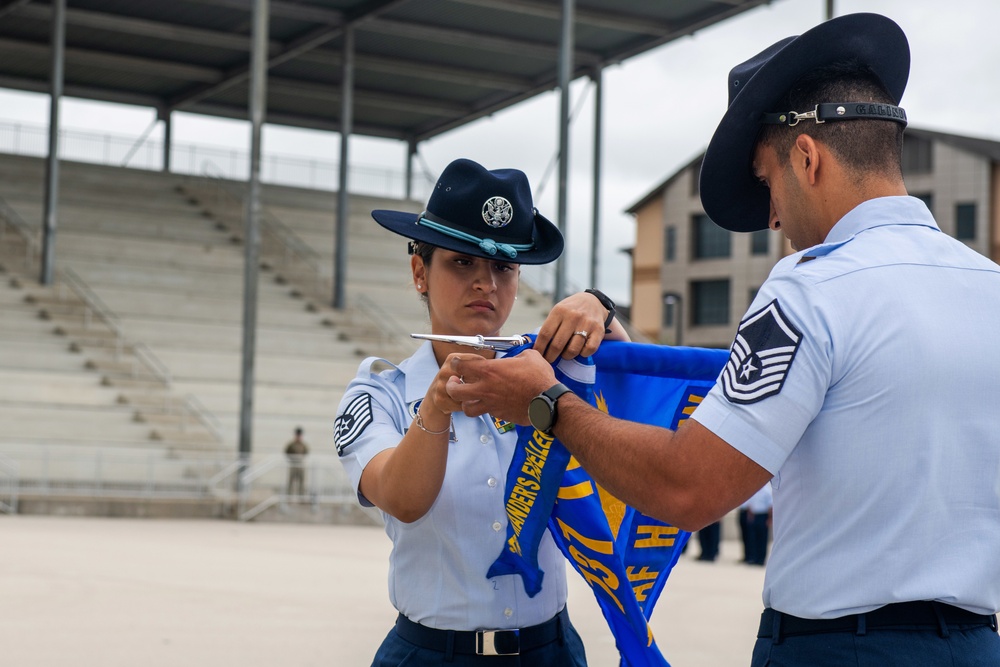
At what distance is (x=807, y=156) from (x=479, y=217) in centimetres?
89

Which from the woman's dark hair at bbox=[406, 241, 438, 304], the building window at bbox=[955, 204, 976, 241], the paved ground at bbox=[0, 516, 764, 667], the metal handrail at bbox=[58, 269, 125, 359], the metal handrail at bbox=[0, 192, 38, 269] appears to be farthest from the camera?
the building window at bbox=[955, 204, 976, 241]

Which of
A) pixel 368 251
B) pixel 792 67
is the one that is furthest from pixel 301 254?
pixel 792 67

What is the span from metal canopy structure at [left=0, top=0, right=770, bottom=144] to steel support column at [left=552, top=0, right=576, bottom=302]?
6.18ft

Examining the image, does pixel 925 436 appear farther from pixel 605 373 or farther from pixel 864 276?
pixel 605 373

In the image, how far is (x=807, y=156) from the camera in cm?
212

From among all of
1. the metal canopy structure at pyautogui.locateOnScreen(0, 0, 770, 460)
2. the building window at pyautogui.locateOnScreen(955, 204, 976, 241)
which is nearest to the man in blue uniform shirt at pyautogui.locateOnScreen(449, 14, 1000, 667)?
the metal canopy structure at pyautogui.locateOnScreen(0, 0, 770, 460)

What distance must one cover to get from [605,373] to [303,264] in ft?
99.0

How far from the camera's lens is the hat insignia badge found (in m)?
2.82

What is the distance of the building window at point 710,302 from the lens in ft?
183

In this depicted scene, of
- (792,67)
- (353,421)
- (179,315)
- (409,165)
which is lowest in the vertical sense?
(353,421)

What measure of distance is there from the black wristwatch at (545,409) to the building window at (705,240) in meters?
54.4

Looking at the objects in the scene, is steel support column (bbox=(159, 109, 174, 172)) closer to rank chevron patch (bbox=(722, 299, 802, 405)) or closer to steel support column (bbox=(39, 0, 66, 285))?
steel support column (bbox=(39, 0, 66, 285))

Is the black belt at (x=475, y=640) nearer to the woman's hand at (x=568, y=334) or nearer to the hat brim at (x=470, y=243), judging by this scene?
the woman's hand at (x=568, y=334)

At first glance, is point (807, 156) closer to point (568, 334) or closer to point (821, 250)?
point (821, 250)
